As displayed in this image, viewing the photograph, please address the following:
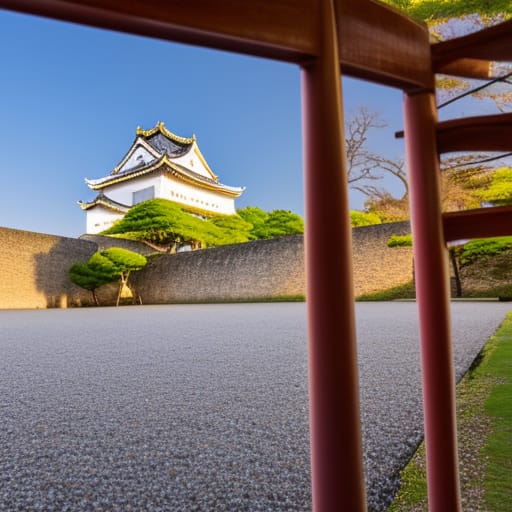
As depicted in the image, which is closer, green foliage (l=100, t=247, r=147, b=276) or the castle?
green foliage (l=100, t=247, r=147, b=276)

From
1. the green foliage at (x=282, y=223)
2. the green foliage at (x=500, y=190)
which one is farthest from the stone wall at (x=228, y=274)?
the green foliage at (x=282, y=223)

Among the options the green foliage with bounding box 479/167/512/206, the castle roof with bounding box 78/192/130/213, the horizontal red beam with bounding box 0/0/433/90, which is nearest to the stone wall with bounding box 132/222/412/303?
the green foliage with bounding box 479/167/512/206

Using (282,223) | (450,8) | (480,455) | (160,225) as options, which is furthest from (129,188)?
(480,455)

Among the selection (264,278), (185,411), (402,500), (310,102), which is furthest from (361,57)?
(264,278)

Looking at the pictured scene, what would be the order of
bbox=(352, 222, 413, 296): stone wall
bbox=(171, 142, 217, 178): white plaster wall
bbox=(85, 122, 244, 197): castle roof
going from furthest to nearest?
bbox=(171, 142, 217, 178): white plaster wall, bbox=(85, 122, 244, 197): castle roof, bbox=(352, 222, 413, 296): stone wall

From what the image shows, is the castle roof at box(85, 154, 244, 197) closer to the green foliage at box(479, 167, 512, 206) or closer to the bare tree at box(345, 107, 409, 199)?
the bare tree at box(345, 107, 409, 199)

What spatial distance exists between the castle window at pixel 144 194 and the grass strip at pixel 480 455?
15.8m

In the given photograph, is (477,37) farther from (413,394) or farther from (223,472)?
(413,394)

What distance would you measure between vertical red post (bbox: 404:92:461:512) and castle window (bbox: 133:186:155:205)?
16274 millimetres

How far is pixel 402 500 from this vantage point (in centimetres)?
46

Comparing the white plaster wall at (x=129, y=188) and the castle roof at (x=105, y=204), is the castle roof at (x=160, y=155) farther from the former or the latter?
the castle roof at (x=105, y=204)

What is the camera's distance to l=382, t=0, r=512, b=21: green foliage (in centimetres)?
102

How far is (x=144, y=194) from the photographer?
16422 mm

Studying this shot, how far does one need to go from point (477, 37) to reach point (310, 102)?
7.3 inches
